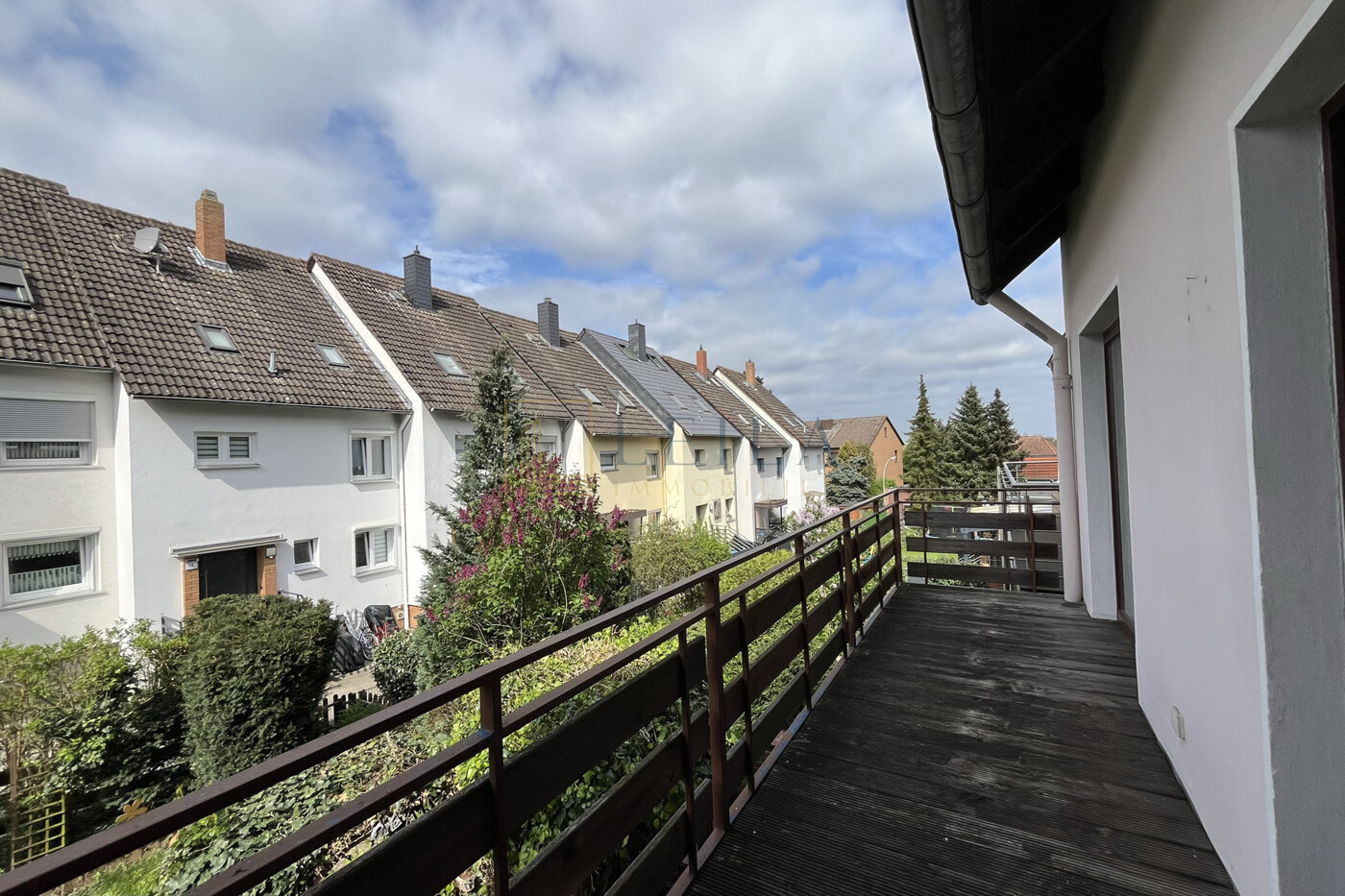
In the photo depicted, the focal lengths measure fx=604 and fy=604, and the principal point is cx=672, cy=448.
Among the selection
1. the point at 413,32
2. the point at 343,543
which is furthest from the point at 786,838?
the point at 343,543

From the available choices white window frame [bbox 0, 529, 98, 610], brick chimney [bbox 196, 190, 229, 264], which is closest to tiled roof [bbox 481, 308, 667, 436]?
brick chimney [bbox 196, 190, 229, 264]

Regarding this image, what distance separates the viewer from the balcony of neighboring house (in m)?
1.12

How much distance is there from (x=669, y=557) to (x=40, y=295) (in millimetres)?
10855

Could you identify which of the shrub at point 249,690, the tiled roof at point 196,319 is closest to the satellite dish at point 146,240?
the tiled roof at point 196,319

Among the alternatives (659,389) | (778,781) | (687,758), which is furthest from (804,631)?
(659,389)

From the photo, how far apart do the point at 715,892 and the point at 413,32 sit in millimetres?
8358

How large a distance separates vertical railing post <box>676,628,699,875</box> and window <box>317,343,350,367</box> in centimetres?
1304

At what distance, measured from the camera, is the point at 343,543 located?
12.0 metres

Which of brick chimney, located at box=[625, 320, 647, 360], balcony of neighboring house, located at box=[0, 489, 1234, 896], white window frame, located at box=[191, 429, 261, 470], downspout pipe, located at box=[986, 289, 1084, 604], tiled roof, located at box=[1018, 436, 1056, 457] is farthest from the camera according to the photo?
tiled roof, located at box=[1018, 436, 1056, 457]

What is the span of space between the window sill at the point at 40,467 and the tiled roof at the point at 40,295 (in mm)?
1492

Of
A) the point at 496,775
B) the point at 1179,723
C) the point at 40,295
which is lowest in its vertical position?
the point at 1179,723

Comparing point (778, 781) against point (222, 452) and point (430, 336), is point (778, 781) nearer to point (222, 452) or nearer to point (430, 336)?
point (222, 452)

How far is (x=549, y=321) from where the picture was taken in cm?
1948

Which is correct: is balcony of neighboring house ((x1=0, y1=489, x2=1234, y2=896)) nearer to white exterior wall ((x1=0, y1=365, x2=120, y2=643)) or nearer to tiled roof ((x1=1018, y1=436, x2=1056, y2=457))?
white exterior wall ((x1=0, y1=365, x2=120, y2=643))
